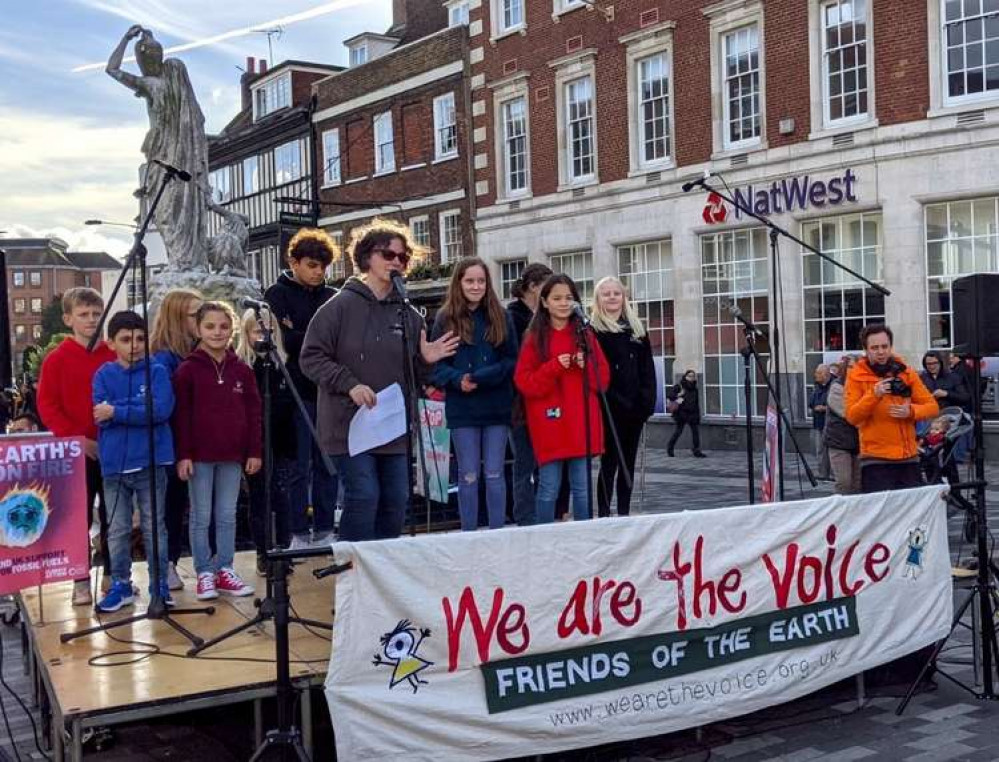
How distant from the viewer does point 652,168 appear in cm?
2328

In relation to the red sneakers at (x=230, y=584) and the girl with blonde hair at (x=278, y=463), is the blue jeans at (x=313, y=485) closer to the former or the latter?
the girl with blonde hair at (x=278, y=463)

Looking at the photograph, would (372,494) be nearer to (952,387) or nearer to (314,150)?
(952,387)

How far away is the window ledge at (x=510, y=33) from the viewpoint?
26.3 m

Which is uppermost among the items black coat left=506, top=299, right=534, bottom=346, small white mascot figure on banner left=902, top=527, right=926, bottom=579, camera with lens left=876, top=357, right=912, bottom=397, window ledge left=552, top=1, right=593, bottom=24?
window ledge left=552, top=1, right=593, bottom=24

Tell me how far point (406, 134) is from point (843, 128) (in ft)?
47.1

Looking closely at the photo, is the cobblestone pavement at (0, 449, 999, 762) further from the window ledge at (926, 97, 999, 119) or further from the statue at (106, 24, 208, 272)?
the window ledge at (926, 97, 999, 119)

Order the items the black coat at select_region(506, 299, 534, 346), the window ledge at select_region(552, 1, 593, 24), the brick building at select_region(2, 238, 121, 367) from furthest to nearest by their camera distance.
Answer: the brick building at select_region(2, 238, 121, 367), the window ledge at select_region(552, 1, 593, 24), the black coat at select_region(506, 299, 534, 346)

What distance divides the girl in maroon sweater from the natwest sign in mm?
14283

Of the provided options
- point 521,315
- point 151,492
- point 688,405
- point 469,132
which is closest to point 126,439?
point 151,492

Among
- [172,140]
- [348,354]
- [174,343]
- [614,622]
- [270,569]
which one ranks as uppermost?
[172,140]

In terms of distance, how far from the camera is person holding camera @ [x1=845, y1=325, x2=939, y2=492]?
7.39 m

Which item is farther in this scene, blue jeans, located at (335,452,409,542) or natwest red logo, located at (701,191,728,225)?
natwest red logo, located at (701,191,728,225)

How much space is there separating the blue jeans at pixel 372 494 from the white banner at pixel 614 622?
4.11 feet

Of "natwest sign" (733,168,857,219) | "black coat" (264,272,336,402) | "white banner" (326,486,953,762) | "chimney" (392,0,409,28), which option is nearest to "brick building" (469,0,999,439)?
"natwest sign" (733,168,857,219)
